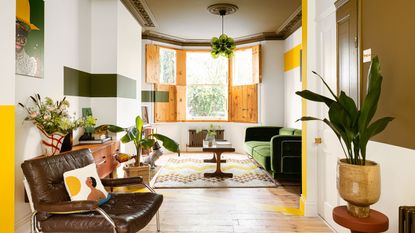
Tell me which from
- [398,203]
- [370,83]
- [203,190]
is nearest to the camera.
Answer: [370,83]

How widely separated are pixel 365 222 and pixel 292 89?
198 inches

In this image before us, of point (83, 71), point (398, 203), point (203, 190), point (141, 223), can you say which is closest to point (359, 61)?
point (398, 203)

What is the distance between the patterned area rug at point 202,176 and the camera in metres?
4.45

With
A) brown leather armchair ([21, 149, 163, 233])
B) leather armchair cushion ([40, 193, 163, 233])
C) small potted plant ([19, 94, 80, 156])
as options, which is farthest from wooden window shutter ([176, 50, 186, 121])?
leather armchair cushion ([40, 193, 163, 233])

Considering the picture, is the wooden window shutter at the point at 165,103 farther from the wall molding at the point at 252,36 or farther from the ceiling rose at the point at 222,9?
the ceiling rose at the point at 222,9

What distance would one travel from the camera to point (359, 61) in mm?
2193

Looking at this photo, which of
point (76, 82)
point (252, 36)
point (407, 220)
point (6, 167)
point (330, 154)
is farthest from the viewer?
point (252, 36)

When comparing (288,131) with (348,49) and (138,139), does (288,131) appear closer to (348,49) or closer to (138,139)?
(138,139)

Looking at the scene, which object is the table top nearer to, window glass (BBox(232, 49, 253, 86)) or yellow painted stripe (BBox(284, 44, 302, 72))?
yellow painted stripe (BBox(284, 44, 302, 72))

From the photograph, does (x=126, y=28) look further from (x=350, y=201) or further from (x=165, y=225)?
(x=350, y=201)

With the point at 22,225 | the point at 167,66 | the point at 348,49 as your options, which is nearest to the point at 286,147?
the point at 348,49

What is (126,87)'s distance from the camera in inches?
182

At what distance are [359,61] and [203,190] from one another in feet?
9.40

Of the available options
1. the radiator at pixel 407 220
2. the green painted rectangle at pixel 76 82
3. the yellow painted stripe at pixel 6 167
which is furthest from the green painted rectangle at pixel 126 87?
the radiator at pixel 407 220
